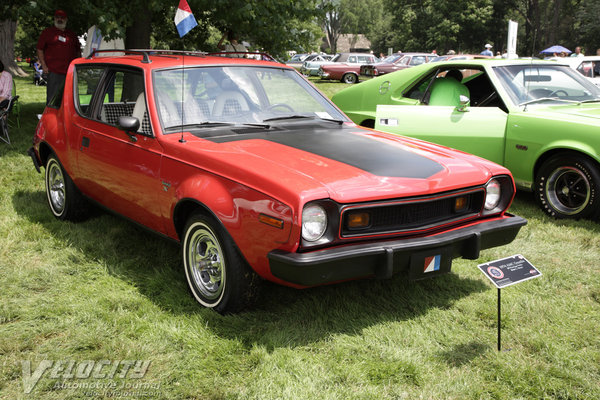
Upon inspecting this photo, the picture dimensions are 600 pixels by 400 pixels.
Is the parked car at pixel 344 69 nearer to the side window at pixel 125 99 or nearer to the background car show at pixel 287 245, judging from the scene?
the background car show at pixel 287 245

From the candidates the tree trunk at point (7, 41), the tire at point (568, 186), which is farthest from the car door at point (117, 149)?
the tree trunk at point (7, 41)

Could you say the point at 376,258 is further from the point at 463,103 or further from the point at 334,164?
the point at 463,103

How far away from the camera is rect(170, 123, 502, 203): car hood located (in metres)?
3.22

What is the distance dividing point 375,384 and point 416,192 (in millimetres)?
1095

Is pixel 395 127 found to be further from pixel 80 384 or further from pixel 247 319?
pixel 80 384

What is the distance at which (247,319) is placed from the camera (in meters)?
3.65

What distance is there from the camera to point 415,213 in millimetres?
3508

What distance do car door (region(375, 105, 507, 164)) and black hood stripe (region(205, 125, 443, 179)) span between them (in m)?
2.08

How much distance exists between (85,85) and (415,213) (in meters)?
3.22

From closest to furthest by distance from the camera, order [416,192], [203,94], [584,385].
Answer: [584,385] < [416,192] < [203,94]

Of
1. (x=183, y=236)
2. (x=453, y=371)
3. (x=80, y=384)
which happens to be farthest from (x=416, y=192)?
(x=80, y=384)

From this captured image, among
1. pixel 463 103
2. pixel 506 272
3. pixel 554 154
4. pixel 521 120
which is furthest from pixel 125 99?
pixel 554 154

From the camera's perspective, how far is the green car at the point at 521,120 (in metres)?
5.60

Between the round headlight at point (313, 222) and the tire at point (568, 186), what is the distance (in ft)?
11.2
